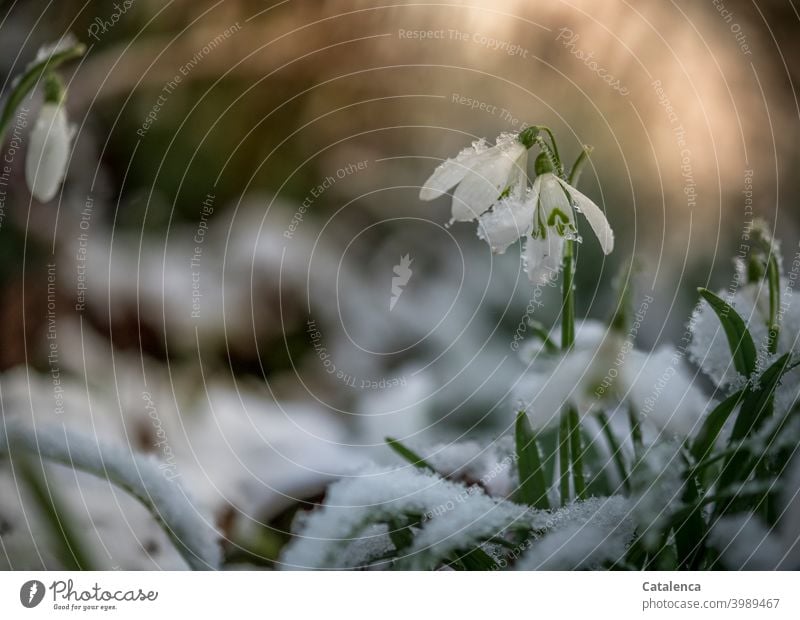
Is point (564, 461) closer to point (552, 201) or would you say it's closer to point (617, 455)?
point (617, 455)

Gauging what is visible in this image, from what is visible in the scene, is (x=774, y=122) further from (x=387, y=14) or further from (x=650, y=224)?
(x=387, y=14)

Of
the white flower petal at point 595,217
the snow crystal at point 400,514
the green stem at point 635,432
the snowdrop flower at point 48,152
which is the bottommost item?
the snow crystal at point 400,514

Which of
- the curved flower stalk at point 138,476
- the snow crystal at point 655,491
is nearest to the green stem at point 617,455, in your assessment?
the snow crystal at point 655,491

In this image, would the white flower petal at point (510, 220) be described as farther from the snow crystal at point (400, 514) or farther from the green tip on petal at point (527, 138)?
the snow crystal at point (400, 514)

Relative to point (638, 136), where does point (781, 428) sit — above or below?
below

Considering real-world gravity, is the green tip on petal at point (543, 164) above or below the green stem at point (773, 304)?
above

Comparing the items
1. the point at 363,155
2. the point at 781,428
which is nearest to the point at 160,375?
the point at 363,155
